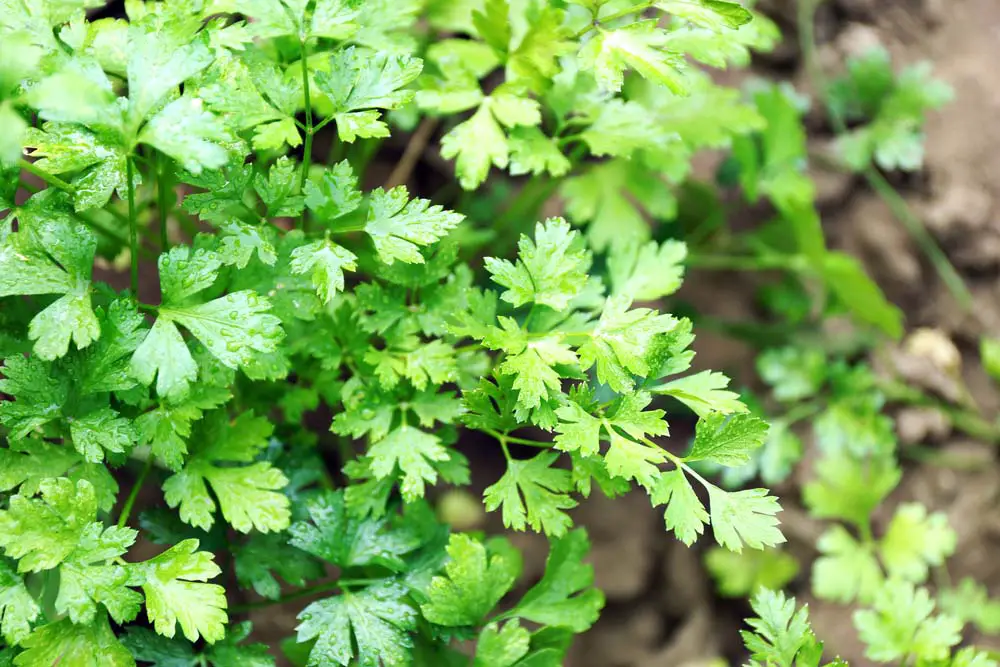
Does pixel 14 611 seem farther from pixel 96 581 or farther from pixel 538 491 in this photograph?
pixel 538 491

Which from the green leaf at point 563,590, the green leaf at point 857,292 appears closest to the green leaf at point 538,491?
the green leaf at point 563,590

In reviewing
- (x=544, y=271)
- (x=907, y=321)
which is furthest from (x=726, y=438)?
(x=907, y=321)

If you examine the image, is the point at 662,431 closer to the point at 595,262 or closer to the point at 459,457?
the point at 459,457

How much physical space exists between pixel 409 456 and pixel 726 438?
0.47 meters

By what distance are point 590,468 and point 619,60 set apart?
0.60 m

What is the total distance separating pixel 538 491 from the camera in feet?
4.01

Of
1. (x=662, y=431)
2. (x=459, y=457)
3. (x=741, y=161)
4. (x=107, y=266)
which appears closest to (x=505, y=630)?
(x=459, y=457)

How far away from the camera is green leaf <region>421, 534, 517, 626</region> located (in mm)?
1246

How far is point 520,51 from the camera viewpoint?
1.34 m

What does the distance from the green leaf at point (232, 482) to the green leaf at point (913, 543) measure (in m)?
1.49

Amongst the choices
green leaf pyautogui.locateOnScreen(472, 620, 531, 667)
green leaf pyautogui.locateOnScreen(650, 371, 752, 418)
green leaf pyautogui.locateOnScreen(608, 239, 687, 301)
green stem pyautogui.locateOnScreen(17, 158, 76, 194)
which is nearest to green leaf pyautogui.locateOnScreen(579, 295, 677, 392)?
green leaf pyautogui.locateOnScreen(650, 371, 752, 418)

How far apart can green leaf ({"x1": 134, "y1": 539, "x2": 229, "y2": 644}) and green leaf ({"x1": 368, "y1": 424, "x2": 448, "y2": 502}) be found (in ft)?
0.90

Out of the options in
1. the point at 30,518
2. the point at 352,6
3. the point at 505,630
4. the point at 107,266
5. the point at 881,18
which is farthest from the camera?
the point at 881,18

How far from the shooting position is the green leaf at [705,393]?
1.19m
